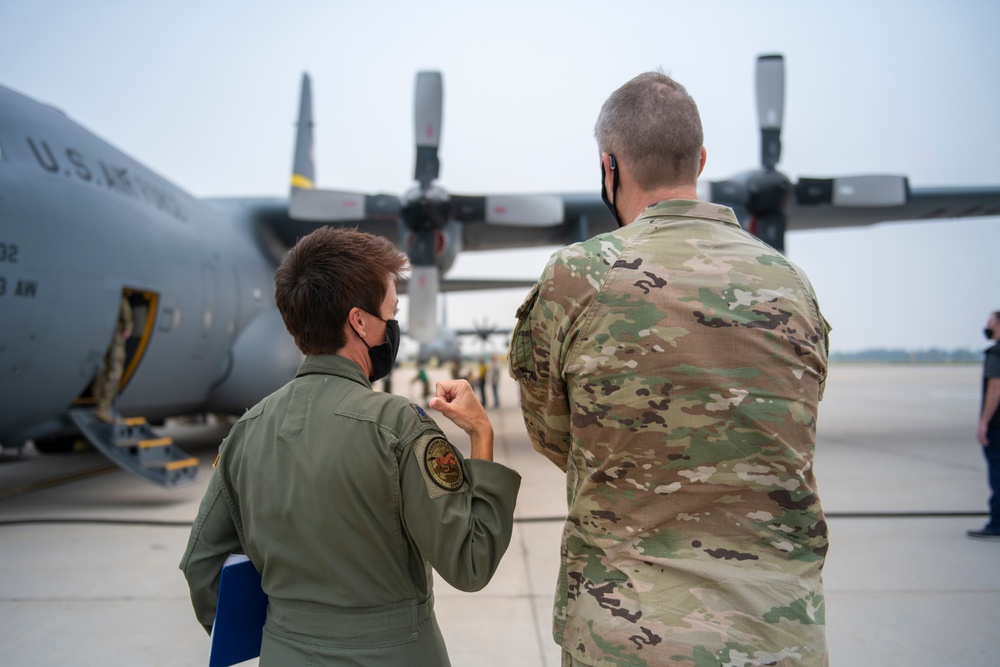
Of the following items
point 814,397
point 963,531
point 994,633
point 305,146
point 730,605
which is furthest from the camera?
point 305,146

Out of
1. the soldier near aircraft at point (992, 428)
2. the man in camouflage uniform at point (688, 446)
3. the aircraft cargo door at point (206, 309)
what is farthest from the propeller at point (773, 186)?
the man in camouflage uniform at point (688, 446)

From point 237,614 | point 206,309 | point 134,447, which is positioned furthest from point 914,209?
point 237,614

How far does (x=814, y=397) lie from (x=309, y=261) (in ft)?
3.68

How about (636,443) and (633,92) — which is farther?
(633,92)

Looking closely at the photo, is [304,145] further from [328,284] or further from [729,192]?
[328,284]

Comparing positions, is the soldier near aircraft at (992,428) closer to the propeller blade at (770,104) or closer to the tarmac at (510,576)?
the tarmac at (510,576)

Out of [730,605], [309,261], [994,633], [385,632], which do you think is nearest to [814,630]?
[730,605]

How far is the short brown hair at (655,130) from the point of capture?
1405 millimetres

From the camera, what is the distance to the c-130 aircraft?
19.4 feet

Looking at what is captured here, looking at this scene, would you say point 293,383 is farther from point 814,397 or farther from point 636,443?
point 814,397

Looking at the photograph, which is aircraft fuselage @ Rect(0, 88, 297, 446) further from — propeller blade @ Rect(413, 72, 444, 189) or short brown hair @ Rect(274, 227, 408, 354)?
short brown hair @ Rect(274, 227, 408, 354)

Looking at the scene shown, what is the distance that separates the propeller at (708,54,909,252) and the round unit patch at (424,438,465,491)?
10.7 metres

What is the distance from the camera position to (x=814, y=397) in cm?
133

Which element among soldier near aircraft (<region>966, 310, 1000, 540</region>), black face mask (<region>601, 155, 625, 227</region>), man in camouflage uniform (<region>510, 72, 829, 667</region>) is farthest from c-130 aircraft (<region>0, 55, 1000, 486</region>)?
soldier near aircraft (<region>966, 310, 1000, 540</region>)
